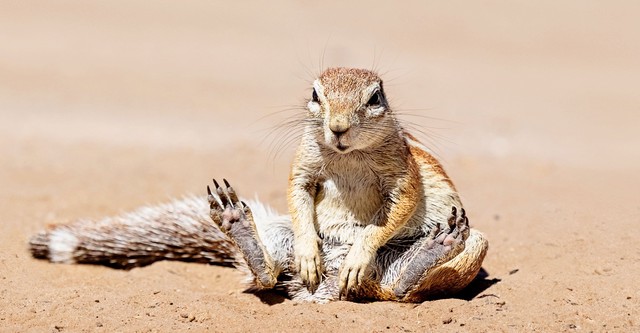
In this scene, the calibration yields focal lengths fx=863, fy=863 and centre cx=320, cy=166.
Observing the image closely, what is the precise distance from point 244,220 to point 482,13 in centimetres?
1985

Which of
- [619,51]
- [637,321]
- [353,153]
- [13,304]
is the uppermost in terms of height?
[353,153]

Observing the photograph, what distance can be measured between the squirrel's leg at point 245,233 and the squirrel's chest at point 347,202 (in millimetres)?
486

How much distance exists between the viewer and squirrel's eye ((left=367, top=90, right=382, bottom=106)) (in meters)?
5.53

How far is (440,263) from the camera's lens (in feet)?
17.9

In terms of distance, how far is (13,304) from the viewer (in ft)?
17.5

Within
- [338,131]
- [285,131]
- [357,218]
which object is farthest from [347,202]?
[285,131]

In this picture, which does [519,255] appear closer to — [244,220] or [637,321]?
[637,321]

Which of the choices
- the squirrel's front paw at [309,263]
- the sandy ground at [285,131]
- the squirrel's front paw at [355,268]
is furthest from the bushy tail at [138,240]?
the squirrel's front paw at [355,268]

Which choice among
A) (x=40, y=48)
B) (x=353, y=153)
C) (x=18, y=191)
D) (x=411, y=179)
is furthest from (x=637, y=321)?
(x=40, y=48)

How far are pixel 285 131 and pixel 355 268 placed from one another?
7556 millimetres

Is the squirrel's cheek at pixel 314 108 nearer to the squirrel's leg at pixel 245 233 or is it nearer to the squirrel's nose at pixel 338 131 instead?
the squirrel's nose at pixel 338 131

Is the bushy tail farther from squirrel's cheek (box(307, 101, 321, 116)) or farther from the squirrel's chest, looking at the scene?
squirrel's cheek (box(307, 101, 321, 116))

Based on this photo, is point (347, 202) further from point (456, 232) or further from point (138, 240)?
point (138, 240)

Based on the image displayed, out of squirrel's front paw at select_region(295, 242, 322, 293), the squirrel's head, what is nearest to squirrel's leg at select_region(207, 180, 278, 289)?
squirrel's front paw at select_region(295, 242, 322, 293)
